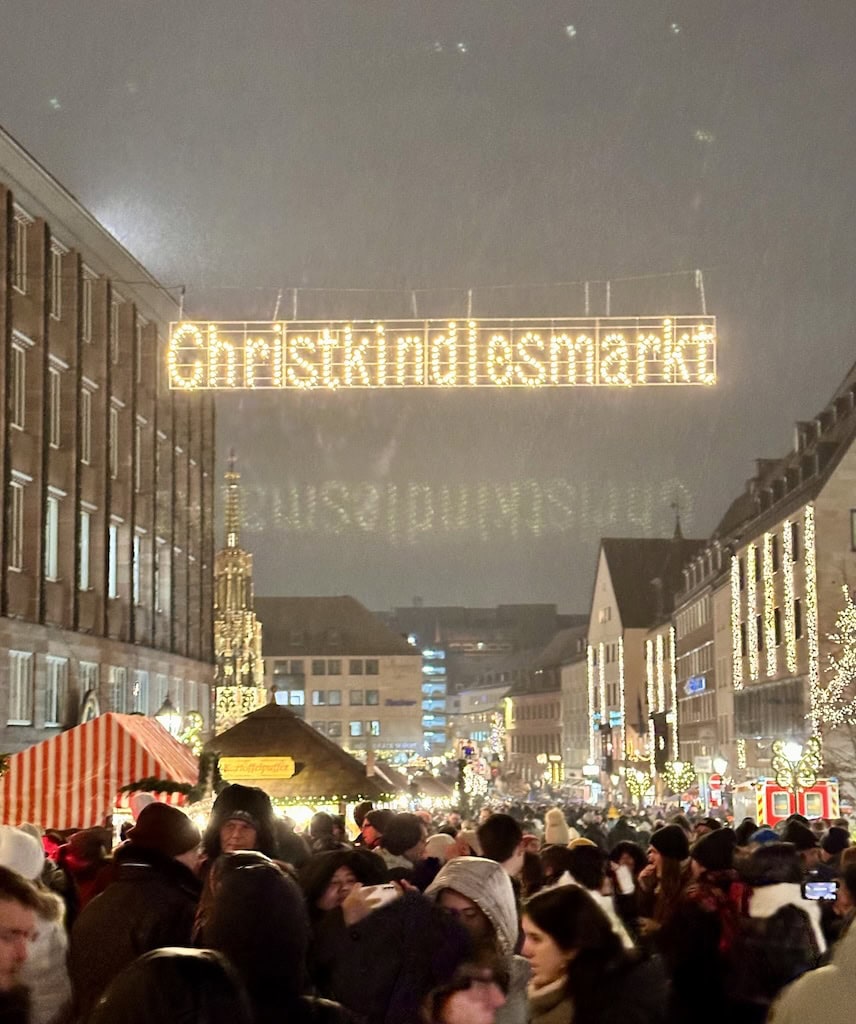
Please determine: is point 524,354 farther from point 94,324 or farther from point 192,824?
point 94,324

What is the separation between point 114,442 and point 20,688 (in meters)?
9.54

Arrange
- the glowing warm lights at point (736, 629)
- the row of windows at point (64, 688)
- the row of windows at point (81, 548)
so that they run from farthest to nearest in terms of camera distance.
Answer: the glowing warm lights at point (736, 629), the row of windows at point (81, 548), the row of windows at point (64, 688)

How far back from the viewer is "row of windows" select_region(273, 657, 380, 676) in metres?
153

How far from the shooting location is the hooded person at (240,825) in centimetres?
885

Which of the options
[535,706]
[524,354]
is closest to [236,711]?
[524,354]

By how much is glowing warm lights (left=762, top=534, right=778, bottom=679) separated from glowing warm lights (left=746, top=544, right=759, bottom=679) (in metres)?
2.73

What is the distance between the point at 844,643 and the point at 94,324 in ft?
74.7

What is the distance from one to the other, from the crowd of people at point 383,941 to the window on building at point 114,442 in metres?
32.6

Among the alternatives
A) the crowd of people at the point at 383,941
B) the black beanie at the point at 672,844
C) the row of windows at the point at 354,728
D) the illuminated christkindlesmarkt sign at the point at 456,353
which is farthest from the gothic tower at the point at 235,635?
the row of windows at the point at 354,728

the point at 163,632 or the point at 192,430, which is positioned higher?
the point at 192,430

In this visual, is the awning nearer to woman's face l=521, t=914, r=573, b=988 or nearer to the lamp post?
woman's face l=521, t=914, r=573, b=988

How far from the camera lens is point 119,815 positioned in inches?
647

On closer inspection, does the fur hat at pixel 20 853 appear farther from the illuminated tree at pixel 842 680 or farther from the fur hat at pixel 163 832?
the illuminated tree at pixel 842 680

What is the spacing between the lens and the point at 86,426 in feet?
130
